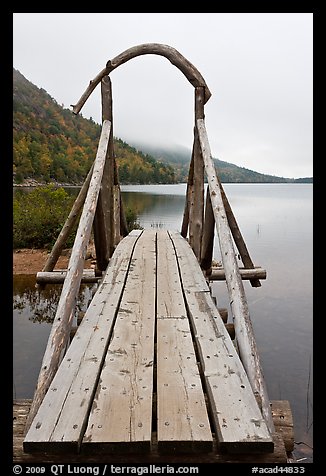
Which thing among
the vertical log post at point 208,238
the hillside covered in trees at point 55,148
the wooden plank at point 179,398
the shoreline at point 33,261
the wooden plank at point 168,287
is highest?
the hillside covered in trees at point 55,148

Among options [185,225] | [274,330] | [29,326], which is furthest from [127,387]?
[274,330]

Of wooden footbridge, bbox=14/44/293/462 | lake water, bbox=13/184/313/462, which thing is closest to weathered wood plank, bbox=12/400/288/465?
wooden footbridge, bbox=14/44/293/462

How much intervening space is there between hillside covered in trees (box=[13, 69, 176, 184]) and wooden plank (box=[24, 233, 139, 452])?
183 feet

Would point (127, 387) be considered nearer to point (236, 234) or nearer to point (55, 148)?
point (236, 234)

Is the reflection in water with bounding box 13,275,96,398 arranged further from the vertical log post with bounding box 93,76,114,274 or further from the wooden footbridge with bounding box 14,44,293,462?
the wooden footbridge with bounding box 14,44,293,462

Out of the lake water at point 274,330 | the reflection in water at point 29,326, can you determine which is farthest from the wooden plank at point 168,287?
the reflection in water at point 29,326

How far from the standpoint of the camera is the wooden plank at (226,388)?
6.10 feet

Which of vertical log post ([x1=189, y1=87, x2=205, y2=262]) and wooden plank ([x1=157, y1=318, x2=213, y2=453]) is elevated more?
vertical log post ([x1=189, y1=87, x2=205, y2=262])

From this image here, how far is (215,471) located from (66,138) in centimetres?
9799

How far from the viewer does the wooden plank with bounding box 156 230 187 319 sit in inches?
132

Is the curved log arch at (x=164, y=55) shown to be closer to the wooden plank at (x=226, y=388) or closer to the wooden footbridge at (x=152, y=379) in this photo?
the wooden footbridge at (x=152, y=379)

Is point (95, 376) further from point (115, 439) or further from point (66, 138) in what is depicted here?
point (66, 138)

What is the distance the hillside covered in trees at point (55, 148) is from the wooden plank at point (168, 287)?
53.9 metres

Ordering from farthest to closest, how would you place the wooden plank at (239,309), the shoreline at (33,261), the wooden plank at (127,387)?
the shoreline at (33,261)
the wooden plank at (239,309)
the wooden plank at (127,387)
